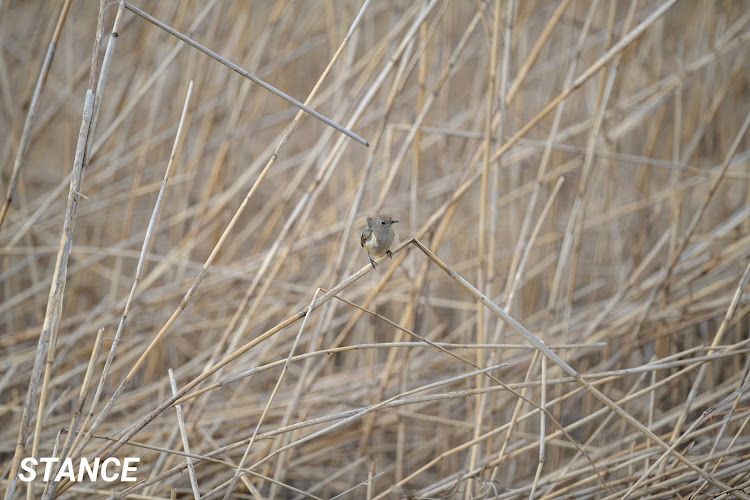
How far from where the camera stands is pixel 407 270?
2.08 meters

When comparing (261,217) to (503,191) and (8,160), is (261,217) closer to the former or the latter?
(8,160)

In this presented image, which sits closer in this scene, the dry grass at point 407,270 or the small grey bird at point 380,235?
the small grey bird at point 380,235

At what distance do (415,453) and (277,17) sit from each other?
1616 mm

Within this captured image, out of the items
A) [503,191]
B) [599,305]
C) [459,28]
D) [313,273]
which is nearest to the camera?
[599,305]

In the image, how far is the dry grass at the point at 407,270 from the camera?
5.45ft

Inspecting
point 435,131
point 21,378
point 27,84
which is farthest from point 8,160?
point 435,131

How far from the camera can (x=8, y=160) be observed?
2312 mm

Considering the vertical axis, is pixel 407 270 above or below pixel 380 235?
below

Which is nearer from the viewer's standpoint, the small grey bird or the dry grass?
the small grey bird

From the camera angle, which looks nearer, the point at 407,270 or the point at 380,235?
the point at 380,235

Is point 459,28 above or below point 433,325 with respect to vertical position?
above

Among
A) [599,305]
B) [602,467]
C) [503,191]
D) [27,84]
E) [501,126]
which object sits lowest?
[602,467]

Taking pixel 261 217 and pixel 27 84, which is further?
pixel 261 217

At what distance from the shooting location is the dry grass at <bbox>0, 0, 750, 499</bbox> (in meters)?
1.66
